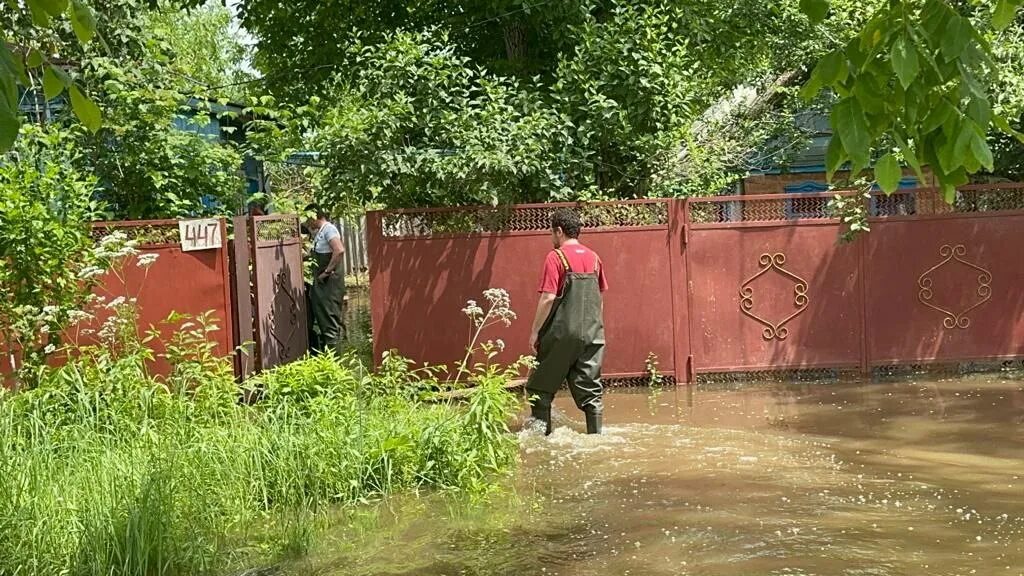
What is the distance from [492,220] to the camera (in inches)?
443

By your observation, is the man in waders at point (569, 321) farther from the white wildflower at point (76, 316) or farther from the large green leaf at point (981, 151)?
the large green leaf at point (981, 151)

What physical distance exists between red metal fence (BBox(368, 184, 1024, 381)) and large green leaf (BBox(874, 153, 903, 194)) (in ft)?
25.8

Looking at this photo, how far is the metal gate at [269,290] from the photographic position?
10.5 metres

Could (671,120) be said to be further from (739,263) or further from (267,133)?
(267,133)

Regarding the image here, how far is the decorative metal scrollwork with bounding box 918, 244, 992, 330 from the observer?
38.0 ft

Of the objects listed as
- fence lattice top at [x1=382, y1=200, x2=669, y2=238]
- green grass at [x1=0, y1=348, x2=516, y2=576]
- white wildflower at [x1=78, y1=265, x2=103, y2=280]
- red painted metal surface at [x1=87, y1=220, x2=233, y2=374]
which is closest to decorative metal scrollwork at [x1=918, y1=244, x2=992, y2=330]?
fence lattice top at [x1=382, y1=200, x2=669, y2=238]

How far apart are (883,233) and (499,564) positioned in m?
7.22

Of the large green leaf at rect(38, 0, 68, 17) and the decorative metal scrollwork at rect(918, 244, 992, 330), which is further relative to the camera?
the decorative metal scrollwork at rect(918, 244, 992, 330)

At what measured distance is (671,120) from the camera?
11.8 meters

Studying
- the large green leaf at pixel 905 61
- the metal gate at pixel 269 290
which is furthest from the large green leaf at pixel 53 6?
the metal gate at pixel 269 290

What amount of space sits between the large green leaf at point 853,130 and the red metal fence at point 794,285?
25.8 feet

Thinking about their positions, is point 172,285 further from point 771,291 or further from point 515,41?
point 771,291

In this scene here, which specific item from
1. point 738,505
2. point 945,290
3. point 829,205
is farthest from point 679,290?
point 738,505

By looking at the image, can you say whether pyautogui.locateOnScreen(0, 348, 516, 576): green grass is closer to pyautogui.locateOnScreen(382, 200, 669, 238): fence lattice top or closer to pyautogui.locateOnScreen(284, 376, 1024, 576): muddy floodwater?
pyautogui.locateOnScreen(284, 376, 1024, 576): muddy floodwater
